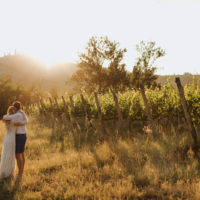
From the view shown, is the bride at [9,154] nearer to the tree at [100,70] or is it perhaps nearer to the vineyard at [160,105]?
the vineyard at [160,105]

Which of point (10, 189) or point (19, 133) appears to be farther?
point (19, 133)

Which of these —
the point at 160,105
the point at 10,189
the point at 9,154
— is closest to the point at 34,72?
the point at 160,105

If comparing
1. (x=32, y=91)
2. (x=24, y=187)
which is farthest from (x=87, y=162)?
(x=32, y=91)

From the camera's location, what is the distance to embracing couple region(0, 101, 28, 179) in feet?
19.7

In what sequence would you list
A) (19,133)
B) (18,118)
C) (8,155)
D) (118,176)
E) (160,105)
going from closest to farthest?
(118,176), (8,155), (18,118), (19,133), (160,105)

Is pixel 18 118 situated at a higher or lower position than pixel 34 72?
lower

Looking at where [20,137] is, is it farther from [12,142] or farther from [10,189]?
[10,189]

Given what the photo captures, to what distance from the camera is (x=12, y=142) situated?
6109 mm

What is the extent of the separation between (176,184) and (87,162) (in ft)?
9.24

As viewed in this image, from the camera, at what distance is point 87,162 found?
6.57m

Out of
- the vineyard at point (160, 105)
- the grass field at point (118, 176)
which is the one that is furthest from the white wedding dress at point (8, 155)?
the vineyard at point (160, 105)

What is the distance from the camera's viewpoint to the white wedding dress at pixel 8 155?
5984mm

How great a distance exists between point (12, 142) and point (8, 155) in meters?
0.36

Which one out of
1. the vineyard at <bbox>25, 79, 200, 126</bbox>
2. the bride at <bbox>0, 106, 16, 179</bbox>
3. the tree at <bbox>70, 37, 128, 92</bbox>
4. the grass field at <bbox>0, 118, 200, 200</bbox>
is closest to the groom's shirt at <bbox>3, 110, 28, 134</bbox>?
the bride at <bbox>0, 106, 16, 179</bbox>
